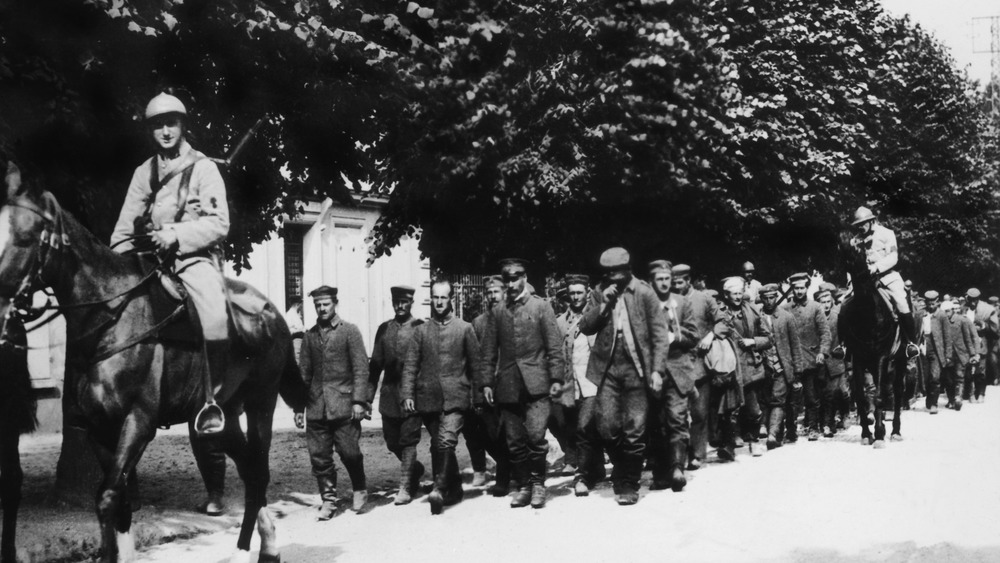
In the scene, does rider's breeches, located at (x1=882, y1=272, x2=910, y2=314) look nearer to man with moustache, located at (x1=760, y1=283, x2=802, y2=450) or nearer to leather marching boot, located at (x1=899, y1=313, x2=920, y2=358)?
leather marching boot, located at (x1=899, y1=313, x2=920, y2=358)

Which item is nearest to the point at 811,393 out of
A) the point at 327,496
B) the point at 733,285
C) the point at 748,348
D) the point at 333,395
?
the point at 748,348

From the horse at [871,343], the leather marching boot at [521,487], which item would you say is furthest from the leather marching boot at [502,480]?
the horse at [871,343]

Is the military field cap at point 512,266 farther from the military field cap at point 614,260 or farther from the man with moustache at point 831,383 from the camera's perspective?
the man with moustache at point 831,383

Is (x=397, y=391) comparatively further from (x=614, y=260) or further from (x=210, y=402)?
(x=210, y=402)

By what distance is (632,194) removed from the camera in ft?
53.9

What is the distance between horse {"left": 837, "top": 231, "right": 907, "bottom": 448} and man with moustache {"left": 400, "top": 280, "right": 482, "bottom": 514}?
551 centimetres

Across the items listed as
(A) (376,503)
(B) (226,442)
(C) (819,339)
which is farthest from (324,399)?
(C) (819,339)

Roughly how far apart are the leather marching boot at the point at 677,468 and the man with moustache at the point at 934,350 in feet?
34.6

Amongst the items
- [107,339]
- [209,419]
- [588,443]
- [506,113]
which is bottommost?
[588,443]

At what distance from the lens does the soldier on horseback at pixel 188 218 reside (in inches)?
274

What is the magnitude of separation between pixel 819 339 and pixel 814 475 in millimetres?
4475

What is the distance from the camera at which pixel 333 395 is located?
33.8 ft

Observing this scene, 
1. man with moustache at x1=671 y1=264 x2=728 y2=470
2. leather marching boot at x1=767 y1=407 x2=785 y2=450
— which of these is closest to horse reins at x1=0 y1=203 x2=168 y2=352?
man with moustache at x1=671 y1=264 x2=728 y2=470

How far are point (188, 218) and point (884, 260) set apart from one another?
975 centimetres
